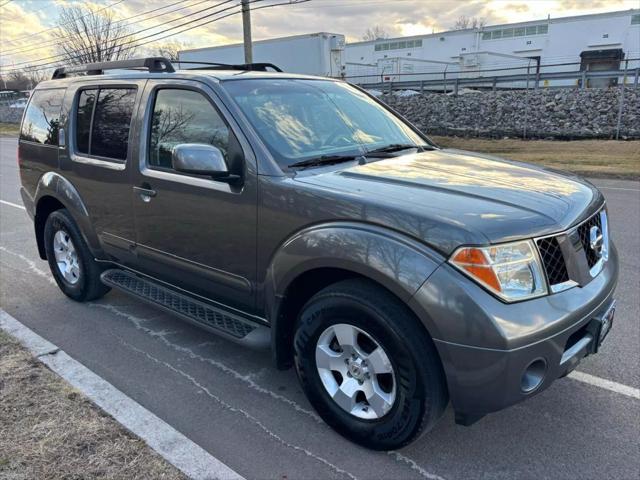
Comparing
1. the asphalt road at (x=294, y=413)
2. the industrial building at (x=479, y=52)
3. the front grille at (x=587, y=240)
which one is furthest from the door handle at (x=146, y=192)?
the industrial building at (x=479, y=52)

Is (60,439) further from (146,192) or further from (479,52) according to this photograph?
(479,52)

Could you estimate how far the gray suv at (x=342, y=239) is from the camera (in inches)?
93.0

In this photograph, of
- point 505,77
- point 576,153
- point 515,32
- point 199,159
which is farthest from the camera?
point 515,32

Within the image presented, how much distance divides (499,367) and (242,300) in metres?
1.63

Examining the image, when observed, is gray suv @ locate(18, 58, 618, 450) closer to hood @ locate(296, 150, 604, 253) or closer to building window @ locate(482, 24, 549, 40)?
hood @ locate(296, 150, 604, 253)

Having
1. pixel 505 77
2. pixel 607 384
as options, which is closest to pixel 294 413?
pixel 607 384

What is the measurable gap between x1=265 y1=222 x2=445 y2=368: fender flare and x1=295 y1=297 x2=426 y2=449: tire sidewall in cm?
16

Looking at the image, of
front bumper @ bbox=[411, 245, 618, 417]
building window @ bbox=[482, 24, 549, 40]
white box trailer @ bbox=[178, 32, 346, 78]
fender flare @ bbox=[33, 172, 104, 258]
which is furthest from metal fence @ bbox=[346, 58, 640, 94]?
front bumper @ bbox=[411, 245, 618, 417]

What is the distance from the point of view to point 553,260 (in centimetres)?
250

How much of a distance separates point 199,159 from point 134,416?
4.91ft

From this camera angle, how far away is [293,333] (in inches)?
123

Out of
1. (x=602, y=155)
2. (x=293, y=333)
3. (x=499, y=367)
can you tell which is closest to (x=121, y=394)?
(x=293, y=333)

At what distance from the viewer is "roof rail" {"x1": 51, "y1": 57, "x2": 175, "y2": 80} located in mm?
3933

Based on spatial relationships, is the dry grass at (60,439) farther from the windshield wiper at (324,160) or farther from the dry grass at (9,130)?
the dry grass at (9,130)
